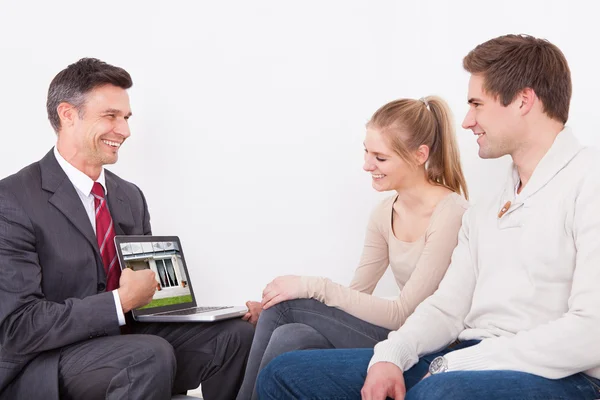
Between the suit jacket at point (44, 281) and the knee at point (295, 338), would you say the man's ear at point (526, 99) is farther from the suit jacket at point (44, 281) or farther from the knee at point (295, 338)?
the suit jacket at point (44, 281)

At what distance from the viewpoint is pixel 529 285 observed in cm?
166

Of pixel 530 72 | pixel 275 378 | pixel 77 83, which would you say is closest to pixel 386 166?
pixel 530 72

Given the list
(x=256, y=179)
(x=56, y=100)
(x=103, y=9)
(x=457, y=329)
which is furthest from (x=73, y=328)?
(x=103, y=9)

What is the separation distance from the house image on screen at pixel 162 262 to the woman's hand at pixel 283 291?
1.71 ft

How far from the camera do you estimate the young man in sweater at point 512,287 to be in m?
1.48

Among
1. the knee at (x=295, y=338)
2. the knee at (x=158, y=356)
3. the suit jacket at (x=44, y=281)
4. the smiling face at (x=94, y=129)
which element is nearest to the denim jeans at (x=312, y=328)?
the knee at (x=295, y=338)

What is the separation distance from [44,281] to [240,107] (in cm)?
138

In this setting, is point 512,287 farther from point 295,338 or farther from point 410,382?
point 295,338

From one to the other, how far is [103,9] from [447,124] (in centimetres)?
188

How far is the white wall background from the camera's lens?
318 cm

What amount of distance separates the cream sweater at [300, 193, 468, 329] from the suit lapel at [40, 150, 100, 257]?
0.75 m

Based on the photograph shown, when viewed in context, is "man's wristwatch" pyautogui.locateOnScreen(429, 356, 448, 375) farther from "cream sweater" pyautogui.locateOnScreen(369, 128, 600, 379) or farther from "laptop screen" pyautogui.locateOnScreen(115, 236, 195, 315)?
"laptop screen" pyautogui.locateOnScreen(115, 236, 195, 315)

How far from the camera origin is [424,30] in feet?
9.99

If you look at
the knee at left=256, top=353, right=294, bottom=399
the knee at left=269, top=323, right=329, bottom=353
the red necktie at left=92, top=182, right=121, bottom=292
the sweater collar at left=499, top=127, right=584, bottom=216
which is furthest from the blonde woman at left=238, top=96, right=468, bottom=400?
the red necktie at left=92, top=182, right=121, bottom=292
